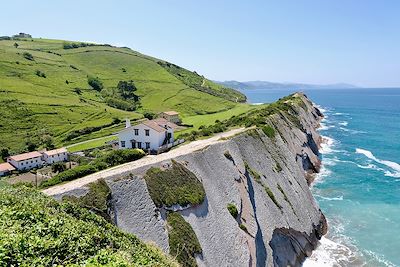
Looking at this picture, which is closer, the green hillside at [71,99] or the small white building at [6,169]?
the small white building at [6,169]

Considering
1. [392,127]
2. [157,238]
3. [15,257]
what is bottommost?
[392,127]

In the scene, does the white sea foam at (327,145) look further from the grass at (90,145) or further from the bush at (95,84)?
the bush at (95,84)

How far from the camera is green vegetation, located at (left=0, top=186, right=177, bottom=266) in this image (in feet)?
53.9

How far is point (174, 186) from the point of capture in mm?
39250

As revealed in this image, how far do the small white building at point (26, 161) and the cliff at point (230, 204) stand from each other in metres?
44.2

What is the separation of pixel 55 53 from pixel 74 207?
194897 mm

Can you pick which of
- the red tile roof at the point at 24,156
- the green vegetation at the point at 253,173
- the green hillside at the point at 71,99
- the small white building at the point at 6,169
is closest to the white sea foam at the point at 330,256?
the green vegetation at the point at 253,173

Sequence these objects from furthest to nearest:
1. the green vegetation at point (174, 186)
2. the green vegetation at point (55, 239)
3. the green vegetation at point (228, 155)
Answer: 1. the green vegetation at point (228, 155)
2. the green vegetation at point (174, 186)
3. the green vegetation at point (55, 239)

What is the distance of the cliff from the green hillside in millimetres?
58451

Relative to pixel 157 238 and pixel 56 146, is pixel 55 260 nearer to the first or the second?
pixel 157 238

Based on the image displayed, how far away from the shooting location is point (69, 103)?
12100 cm

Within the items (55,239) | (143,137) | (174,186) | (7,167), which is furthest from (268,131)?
(55,239)

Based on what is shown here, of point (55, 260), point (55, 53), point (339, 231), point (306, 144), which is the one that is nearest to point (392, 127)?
point (306, 144)

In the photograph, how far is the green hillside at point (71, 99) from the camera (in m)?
98.2
